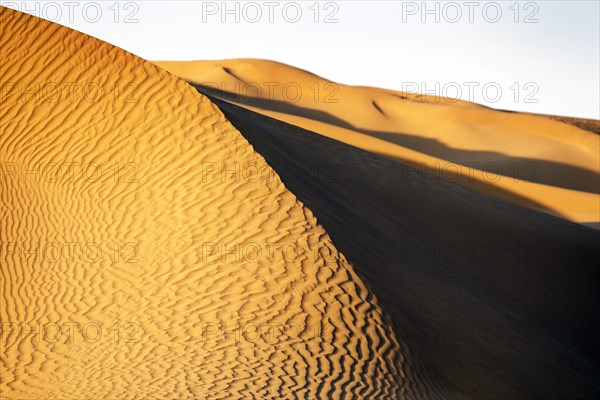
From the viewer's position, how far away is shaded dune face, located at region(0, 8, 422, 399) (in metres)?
8.28

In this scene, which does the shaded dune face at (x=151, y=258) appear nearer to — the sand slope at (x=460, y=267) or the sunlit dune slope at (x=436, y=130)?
the sand slope at (x=460, y=267)

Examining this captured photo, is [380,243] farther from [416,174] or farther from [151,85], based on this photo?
[416,174]

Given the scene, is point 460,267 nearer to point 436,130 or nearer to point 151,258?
point 151,258

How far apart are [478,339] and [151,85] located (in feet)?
19.2

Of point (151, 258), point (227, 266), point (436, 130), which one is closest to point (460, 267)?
point (227, 266)

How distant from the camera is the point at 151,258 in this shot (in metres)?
9.88

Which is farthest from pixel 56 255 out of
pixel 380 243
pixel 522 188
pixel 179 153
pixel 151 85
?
pixel 522 188

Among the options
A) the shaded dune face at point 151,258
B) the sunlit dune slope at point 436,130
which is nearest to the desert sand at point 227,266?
the shaded dune face at point 151,258

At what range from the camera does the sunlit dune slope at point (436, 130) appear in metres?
29.5

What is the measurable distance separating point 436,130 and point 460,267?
33826 millimetres

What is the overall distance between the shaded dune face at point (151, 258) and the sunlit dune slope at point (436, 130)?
57.3 ft

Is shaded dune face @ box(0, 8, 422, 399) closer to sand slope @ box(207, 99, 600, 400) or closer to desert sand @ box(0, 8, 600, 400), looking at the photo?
desert sand @ box(0, 8, 600, 400)

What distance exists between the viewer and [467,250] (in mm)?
13797

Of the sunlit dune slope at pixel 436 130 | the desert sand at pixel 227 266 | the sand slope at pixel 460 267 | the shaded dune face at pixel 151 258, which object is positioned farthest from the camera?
the sunlit dune slope at pixel 436 130
